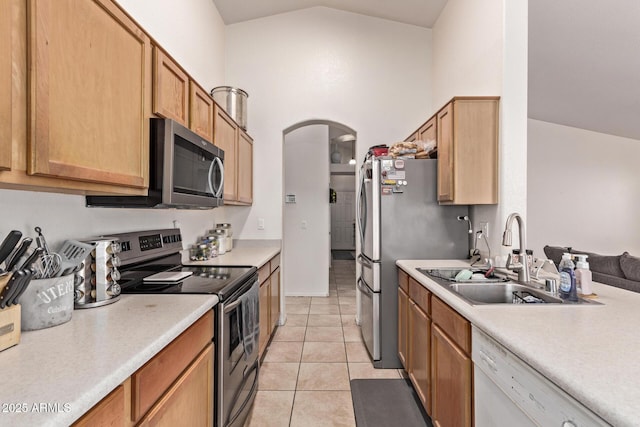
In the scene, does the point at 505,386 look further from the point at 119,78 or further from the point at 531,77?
the point at 531,77

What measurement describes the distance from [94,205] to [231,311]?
0.85 meters

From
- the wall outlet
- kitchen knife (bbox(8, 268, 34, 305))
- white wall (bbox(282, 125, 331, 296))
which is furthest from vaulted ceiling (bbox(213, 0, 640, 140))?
kitchen knife (bbox(8, 268, 34, 305))

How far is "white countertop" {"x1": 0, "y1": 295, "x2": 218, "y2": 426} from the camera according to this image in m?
0.63

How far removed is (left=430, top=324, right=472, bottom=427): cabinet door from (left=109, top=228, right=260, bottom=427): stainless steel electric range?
1068 millimetres

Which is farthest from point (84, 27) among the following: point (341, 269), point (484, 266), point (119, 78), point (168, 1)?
point (341, 269)

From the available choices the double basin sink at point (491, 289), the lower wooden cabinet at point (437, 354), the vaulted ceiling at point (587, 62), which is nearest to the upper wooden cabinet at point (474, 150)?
the double basin sink at point (491, 289)

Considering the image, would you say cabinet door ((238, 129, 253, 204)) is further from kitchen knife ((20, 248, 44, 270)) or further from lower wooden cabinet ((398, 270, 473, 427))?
kitchen knife ((20, 248, 44, 270))

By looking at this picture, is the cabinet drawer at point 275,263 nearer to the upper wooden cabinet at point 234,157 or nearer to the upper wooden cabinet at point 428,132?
the upper wooden cabinet at point 234,157

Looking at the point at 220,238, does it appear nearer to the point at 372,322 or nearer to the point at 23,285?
the point at 372,322

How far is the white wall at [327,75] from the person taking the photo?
3.70 meters

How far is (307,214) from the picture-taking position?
4859 millimetres

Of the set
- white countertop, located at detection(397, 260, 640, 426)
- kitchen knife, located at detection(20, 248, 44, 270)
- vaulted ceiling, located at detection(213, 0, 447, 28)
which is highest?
vaulted ceiling, located at detection(213, 0, 447, 28)

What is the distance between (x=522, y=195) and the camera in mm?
2174

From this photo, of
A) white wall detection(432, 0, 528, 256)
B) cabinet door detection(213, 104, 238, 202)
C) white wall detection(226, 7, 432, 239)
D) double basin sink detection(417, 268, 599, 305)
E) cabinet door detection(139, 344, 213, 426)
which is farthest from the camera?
white wall detection(226, 7, 432, 239)
